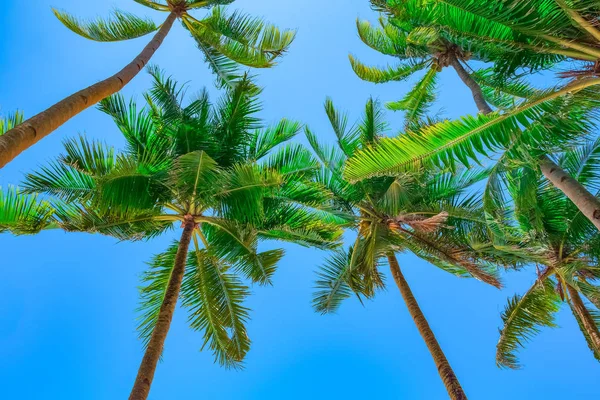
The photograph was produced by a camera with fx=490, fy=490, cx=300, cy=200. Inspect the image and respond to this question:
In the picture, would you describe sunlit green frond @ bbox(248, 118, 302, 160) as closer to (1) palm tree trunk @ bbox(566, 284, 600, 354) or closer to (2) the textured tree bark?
(2) the textured tree bark

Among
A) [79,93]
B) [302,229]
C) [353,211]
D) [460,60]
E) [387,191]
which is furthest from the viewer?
[460,60]

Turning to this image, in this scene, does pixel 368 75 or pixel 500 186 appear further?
pixel 368 75

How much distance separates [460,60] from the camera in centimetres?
1362

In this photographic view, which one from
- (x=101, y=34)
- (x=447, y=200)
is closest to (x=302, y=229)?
(x=447, y=200)

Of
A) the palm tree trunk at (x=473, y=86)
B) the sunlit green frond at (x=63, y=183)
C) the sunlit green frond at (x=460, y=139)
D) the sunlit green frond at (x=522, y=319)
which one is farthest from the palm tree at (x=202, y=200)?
the sunlit green frond at (x=522, y=319)

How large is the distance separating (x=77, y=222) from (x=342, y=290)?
19.9 ft

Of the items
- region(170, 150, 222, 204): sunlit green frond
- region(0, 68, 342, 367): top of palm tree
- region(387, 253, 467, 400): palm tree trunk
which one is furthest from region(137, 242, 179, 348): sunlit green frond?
region(387, 253, 467, 400): palm tree trunk

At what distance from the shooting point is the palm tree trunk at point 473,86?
397 inches

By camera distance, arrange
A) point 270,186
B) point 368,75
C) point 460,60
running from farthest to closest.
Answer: point 368,75, point 460,60, point 270,186

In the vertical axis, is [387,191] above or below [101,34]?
below

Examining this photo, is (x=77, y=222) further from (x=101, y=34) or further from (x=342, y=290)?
(x=342, y=290)

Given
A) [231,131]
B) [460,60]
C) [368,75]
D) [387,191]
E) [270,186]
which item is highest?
[368,75]

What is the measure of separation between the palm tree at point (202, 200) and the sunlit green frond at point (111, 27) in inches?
51.6

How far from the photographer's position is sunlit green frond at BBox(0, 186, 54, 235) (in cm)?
827
